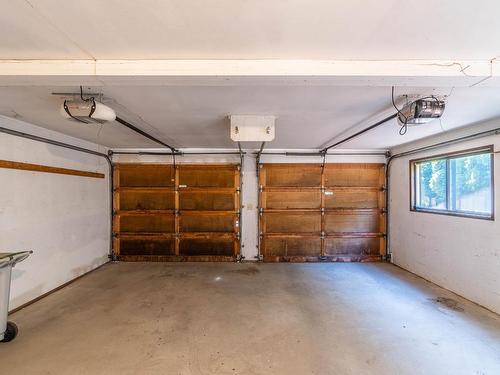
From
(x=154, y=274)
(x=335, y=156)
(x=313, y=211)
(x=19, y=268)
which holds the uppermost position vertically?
(x=335, y=156)

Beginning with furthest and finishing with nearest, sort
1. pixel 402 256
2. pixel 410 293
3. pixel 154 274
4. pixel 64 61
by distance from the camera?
1. pixel 402 256
2. pixel 154 274
3. pixel 410 293
4. pixel 64 61

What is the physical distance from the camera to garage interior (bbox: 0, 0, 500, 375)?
1.38 metres

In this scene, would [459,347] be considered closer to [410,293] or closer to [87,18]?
[410,293]

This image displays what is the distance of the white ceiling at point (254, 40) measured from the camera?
1152 mm

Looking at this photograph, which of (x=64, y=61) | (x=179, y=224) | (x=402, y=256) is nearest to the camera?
(x=64, y=61)

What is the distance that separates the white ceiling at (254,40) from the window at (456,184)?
3.69 ft

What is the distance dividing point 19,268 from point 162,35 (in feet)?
10.9

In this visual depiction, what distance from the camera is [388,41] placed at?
1.39 metres

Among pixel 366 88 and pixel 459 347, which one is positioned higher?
pixel 366 88

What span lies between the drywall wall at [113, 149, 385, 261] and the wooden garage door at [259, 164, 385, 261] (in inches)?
4.9

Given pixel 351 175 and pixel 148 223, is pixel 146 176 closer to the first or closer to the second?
pixel 148 223

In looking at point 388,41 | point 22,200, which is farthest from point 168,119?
point 388,41

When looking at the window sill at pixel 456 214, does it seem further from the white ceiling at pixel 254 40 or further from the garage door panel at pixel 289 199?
the garage door panel at pixel 289 199

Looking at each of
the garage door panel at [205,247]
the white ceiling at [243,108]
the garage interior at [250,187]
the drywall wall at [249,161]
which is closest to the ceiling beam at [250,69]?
the garage interior at [250,187]
